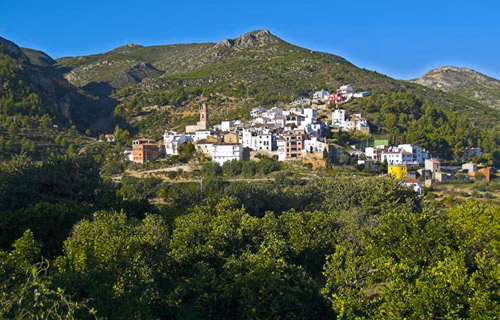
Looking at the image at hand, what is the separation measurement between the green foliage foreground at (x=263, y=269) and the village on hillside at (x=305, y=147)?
99.3ft

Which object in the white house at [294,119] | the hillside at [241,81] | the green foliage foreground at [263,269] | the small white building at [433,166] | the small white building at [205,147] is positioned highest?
the hillside at [241,81]

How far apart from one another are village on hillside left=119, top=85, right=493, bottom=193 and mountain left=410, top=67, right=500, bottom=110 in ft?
273

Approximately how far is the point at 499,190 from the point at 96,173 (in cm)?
3914

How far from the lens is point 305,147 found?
55.4 meters

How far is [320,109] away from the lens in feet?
250

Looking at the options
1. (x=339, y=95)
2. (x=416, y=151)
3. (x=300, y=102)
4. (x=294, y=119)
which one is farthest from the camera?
(x=300, y=102)

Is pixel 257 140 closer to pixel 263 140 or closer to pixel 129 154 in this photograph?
pixel 263 140

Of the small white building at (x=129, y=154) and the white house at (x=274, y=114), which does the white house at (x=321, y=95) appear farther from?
the small white building at (x=129, y=154)

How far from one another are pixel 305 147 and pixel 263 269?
143 feet

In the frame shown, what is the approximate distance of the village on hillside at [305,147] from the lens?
5359cm

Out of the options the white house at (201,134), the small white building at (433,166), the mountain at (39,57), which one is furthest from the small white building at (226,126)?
the mountain at (39,57)

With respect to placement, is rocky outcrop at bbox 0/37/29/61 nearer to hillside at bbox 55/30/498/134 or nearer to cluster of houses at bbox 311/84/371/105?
hillside at bbox 55/30/498/134

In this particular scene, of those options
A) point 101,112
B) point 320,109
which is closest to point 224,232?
point 320,109

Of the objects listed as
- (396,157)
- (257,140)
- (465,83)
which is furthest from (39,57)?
(396,157)
